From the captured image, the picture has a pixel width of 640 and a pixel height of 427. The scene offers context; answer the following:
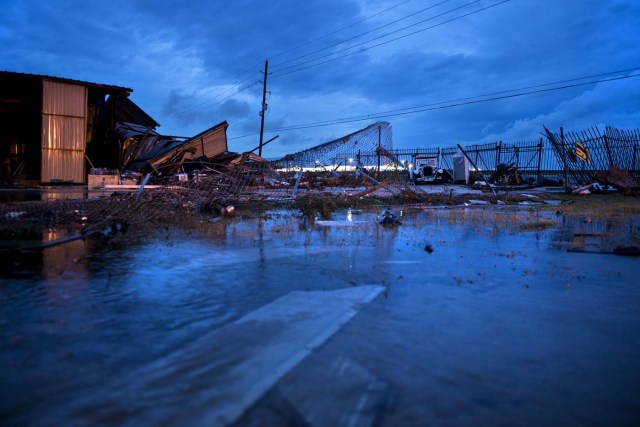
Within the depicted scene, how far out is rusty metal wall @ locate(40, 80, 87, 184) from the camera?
18594 millimetres

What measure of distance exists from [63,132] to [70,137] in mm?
328

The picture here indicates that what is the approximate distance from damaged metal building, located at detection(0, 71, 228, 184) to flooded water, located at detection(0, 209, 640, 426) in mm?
16619

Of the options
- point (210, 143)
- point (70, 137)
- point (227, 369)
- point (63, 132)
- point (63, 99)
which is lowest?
point (227, 369)

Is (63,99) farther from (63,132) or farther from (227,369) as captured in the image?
(227,369)

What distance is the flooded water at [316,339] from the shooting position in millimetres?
1789

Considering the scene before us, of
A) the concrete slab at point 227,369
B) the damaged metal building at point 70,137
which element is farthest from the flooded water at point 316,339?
the damaged metal building at point 70,137

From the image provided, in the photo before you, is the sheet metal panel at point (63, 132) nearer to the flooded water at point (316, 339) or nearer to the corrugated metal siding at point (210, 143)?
the corrugated metal siding at point (210, 143)

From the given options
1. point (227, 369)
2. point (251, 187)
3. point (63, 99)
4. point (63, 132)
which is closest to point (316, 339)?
point (227, 369)

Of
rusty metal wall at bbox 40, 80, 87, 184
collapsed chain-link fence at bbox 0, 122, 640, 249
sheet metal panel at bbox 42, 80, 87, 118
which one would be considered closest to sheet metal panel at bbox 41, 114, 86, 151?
rusty metal wall at bbox 40, 80, 87, 184

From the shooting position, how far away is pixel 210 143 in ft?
73.3

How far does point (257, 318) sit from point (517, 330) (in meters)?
1.61

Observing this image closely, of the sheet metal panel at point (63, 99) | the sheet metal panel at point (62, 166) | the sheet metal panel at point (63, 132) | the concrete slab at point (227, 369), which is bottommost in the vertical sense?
the concrete slab at point (227, 369)

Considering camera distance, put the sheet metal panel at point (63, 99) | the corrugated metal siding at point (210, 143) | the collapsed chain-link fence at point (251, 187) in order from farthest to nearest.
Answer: the corrugated metal siding at point (210, 143)
the sheet metal panel at point (63, 99)
the collapsed chain-link fence at point (251, 187)

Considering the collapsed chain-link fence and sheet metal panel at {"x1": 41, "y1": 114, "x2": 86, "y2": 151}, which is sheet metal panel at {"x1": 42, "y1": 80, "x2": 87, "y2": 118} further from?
the collapsed chain-link fence
